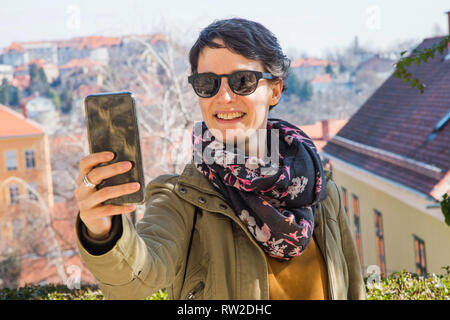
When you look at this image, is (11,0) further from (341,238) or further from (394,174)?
(341,238)

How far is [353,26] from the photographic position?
3500cm

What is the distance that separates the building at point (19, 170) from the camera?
86.1ft

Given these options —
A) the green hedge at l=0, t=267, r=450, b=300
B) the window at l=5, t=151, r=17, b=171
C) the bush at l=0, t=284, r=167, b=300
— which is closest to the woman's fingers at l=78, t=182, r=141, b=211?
the green hedge at l=0, t=267, r=450, b=300

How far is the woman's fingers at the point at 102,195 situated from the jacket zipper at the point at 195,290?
0.55m

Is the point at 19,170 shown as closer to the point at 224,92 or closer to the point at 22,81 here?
the point at 22,81

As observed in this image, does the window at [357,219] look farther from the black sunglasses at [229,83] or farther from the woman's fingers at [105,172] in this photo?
the woman's fingers at [105,172]

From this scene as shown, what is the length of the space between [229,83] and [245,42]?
0.15 meters

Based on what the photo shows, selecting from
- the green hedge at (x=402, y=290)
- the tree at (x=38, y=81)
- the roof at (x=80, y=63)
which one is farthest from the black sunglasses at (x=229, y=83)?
the tree at (x=38, y=81)

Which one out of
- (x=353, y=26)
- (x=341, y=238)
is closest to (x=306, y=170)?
(x=341, y=238)

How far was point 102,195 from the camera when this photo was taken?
1.41 metres

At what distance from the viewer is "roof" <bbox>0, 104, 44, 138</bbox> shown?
109 ft

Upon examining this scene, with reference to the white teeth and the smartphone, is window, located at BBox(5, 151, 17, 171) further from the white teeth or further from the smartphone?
the smartphone
